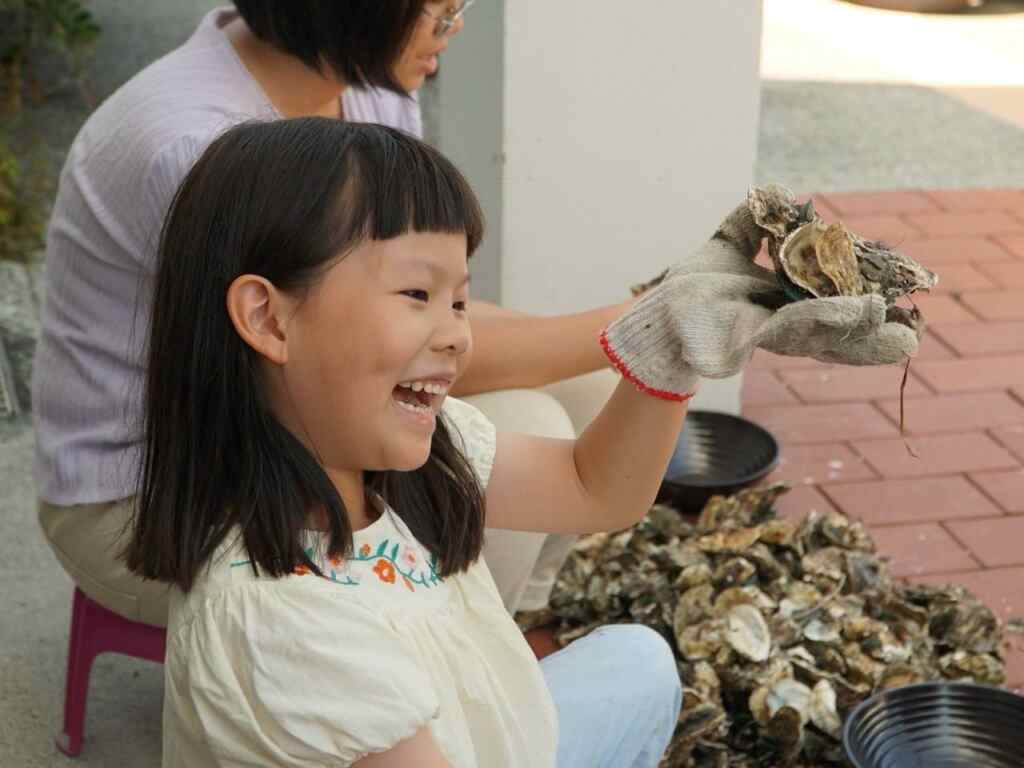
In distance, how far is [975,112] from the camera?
248 inches

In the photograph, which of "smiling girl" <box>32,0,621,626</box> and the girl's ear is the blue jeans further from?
the girl's ear

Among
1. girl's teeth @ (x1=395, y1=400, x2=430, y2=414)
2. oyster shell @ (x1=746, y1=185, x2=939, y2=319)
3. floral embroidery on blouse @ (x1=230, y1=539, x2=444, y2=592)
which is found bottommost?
floral embroidery on blouse @ (x1=230, y1=539, x2=444, y2=592)

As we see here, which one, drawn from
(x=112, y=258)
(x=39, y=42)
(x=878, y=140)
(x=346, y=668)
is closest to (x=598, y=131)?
(x=112, y=258)

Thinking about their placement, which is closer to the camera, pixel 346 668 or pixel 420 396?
pixel 346 668

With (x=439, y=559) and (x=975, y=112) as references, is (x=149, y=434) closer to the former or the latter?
(x=439, y=559)

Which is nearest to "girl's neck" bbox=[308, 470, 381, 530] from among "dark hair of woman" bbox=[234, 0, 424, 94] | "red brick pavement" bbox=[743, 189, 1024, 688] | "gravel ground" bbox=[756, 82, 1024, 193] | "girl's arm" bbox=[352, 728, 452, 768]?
"girl's arm" bbox=[352, 728, 452, 768]

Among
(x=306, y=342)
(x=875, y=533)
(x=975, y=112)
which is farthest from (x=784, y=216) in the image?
(x=975, y=112)

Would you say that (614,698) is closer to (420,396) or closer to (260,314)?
(420,396)

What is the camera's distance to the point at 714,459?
11.5 feet

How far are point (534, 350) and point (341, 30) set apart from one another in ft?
1.96

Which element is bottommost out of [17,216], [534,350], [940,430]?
[940,430]

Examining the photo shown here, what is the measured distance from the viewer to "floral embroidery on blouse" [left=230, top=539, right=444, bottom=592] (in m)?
1.64

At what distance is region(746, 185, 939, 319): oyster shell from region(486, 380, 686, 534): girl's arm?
0.25m

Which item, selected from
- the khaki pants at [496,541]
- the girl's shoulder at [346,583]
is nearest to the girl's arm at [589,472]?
the girl's shoulder at [346,583]
